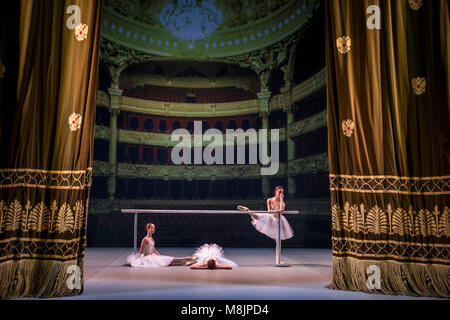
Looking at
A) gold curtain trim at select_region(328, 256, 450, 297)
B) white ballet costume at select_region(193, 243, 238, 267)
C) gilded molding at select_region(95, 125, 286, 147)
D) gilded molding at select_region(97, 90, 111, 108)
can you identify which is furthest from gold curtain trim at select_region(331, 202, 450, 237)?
gilded molding at select_region(97, 90, 111, 108)

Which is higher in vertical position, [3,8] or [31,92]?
[3,8]

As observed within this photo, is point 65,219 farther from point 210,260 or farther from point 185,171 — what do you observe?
point 185,171

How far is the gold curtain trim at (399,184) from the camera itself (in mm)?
4535

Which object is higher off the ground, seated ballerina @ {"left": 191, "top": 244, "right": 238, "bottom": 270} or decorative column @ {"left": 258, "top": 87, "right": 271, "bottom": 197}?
decorative column @ {"left": 258, "top": 87, "right": 271, "bottom": 197}

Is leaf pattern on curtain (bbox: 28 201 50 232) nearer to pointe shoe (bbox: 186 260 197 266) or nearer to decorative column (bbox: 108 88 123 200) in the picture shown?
pointe shoe (bbox: 186 260 197 266)

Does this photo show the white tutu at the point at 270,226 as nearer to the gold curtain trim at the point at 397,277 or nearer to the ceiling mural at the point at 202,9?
the gold curtain trim at the point at 397,277

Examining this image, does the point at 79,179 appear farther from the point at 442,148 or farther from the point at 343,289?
the point at 442,148

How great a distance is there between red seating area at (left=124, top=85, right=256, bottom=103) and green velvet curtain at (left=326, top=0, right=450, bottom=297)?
13640 millimetres

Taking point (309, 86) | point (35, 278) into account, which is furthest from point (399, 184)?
point (309, 86)

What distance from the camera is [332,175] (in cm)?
476

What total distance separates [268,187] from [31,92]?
506 inches

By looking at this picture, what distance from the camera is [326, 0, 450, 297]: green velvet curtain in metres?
4.45

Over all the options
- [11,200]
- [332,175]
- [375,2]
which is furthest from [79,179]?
[375,2]

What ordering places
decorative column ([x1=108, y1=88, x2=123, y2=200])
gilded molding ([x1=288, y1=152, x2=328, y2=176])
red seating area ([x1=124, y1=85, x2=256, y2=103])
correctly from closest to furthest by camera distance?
gilded molding ([x1=288, y1=152, x2=328, y2=176]), decorative column ([x1=108, y1=88, x2=123, y2=200]), red seating area ([x1=124, y1=85, x2=256, y2=103])
